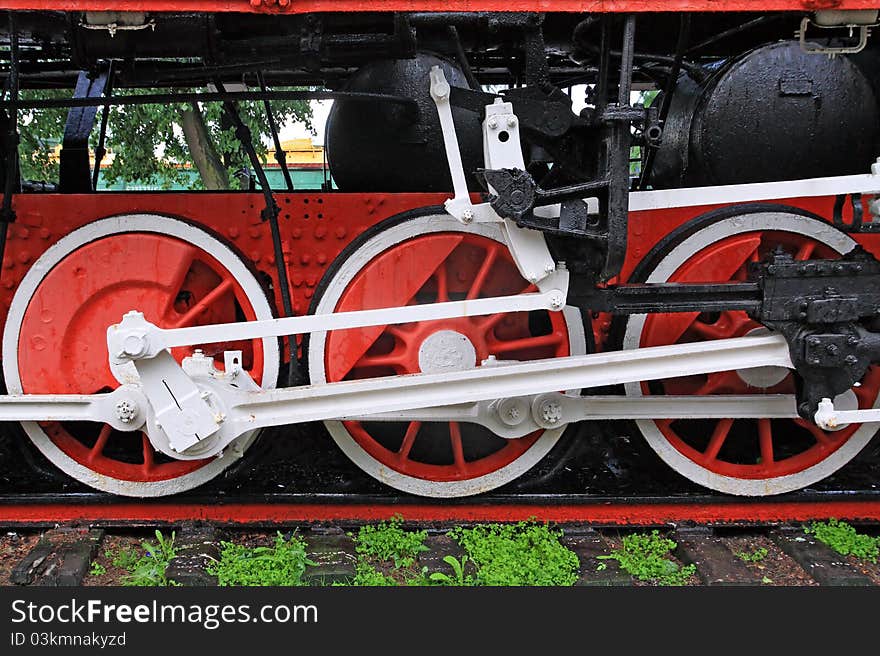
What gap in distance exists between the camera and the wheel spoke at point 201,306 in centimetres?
266

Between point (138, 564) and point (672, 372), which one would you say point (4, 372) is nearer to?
point (138, 564)

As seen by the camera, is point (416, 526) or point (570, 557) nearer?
point (570, 557)

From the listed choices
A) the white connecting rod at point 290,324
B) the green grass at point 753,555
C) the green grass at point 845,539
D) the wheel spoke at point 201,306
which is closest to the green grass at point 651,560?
the green grass at point 753,555

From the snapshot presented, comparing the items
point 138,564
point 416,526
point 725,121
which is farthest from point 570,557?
point 725,121

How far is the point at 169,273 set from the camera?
2.64 m

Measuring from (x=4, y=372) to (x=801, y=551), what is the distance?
2.96 metres

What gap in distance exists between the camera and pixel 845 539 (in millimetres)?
2637

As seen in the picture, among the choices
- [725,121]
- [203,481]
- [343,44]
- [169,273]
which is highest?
[343,44]


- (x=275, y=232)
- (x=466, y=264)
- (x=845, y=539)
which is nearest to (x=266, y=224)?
(x=275, y=232)

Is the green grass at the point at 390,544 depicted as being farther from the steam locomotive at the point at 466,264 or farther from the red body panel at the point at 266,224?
the red body panel at the point at 266,224

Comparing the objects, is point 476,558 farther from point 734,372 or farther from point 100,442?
point 100,442

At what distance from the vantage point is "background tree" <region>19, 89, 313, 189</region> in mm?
6070

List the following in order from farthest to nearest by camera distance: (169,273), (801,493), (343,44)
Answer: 1. (801,493)
2. (169,273)
3. (343,44)

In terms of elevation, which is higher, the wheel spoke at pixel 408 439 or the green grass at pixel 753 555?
the wheel spoke at pixel 408 439
